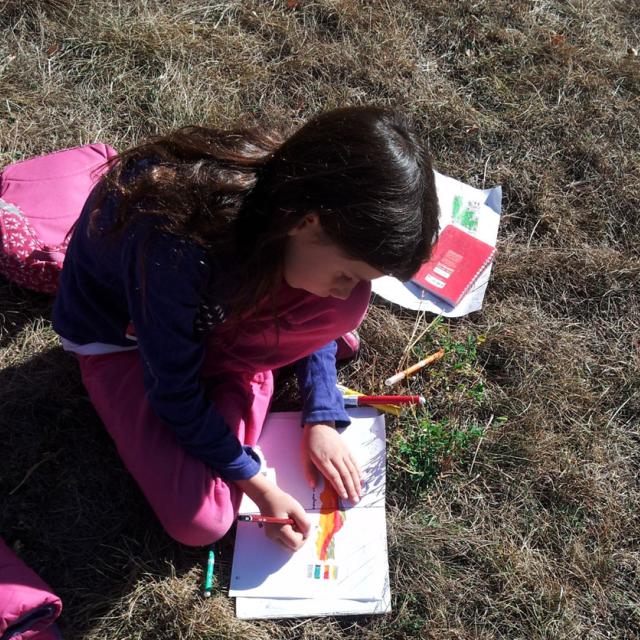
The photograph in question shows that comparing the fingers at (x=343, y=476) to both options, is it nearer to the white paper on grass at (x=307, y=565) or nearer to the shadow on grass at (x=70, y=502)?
the white paper on grass at (x=307, y=565)

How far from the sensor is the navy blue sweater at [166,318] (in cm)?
149

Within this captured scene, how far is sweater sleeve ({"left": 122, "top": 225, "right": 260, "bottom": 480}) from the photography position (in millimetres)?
1477

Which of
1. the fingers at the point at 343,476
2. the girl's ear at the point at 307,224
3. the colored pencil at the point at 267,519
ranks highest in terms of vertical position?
the girl's ear at the point at 307,224

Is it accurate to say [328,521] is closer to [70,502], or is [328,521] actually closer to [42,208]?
[70,502]

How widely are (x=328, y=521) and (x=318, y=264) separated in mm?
794

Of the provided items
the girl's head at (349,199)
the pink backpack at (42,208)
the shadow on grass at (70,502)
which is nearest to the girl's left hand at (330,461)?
the shadow on grass at (70,502)

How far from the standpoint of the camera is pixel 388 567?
1871mm

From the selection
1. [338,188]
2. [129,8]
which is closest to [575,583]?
[338,188]

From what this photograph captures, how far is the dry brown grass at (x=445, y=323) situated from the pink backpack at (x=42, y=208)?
0.55 feet

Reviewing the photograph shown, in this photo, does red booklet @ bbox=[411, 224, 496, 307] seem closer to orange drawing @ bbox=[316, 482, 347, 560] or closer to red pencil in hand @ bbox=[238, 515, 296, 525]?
orange drawing @ bbox=[316, 482, 347, 560]

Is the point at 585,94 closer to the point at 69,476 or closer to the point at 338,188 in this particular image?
the point at 338,188

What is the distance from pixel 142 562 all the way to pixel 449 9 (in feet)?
8.20

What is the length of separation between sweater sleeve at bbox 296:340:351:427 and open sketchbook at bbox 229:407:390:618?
98 mm

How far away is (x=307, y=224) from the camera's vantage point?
1.40m
